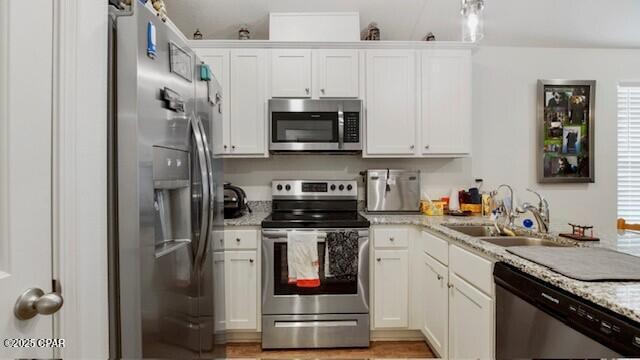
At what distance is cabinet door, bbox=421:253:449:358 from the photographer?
6.16 ft

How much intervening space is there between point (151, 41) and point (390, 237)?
194 centimetres

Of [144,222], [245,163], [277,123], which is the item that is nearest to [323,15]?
[277,123]

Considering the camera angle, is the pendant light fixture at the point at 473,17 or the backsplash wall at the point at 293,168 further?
the backsplash wall at the point at 293,168

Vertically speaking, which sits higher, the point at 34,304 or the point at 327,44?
the point at 327,44

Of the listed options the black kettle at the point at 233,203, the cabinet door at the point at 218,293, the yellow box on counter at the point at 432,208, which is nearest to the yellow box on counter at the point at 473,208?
the yellow box on counter at the point at 432,208

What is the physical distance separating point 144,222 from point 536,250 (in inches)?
63.3

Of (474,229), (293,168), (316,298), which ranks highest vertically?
(293,168)

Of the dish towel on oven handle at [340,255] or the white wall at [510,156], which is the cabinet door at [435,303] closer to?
the dish towel on oven handle at [340,255]

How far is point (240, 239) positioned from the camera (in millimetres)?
2221

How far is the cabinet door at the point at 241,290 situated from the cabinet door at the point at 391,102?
137cm

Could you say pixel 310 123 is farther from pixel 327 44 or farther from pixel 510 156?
pixel 510 156

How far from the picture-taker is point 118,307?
95cm

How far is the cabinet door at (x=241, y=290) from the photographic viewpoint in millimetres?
2215

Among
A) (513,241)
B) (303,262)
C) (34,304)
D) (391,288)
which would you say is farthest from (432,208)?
(34,304)
